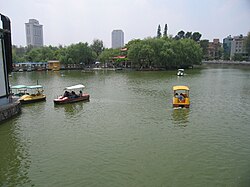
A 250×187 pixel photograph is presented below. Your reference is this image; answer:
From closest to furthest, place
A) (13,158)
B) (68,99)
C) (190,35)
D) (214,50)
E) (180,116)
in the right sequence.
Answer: (13,158) → (180,116) → (68,99) → (190,35) → (214,50)

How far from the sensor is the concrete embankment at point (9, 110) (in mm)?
17438

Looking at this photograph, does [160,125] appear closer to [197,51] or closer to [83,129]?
[83,129]

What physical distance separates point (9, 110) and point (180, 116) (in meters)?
13.6

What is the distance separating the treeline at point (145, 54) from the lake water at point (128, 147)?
53.3m

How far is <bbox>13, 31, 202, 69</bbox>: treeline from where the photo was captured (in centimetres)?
7312

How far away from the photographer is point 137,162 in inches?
429

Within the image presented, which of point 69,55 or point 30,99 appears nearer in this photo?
point 30,99

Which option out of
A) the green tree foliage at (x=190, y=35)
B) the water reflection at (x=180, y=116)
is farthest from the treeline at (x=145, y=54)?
the water reflection at (x=180, y=116)

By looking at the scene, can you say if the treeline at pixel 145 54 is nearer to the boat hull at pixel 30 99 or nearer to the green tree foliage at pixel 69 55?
the green tree foliage at pixel 69 55

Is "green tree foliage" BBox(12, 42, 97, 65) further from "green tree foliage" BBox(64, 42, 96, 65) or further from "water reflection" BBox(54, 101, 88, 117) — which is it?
"water reflection" BBox(54, 101, 88, 117)

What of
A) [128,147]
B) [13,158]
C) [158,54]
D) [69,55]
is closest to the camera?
[13,158]

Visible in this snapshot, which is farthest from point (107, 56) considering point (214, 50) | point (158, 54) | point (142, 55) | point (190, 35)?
point (214, 50)

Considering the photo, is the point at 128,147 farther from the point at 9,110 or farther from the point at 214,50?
the point at 214,50

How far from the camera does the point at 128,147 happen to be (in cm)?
1265
